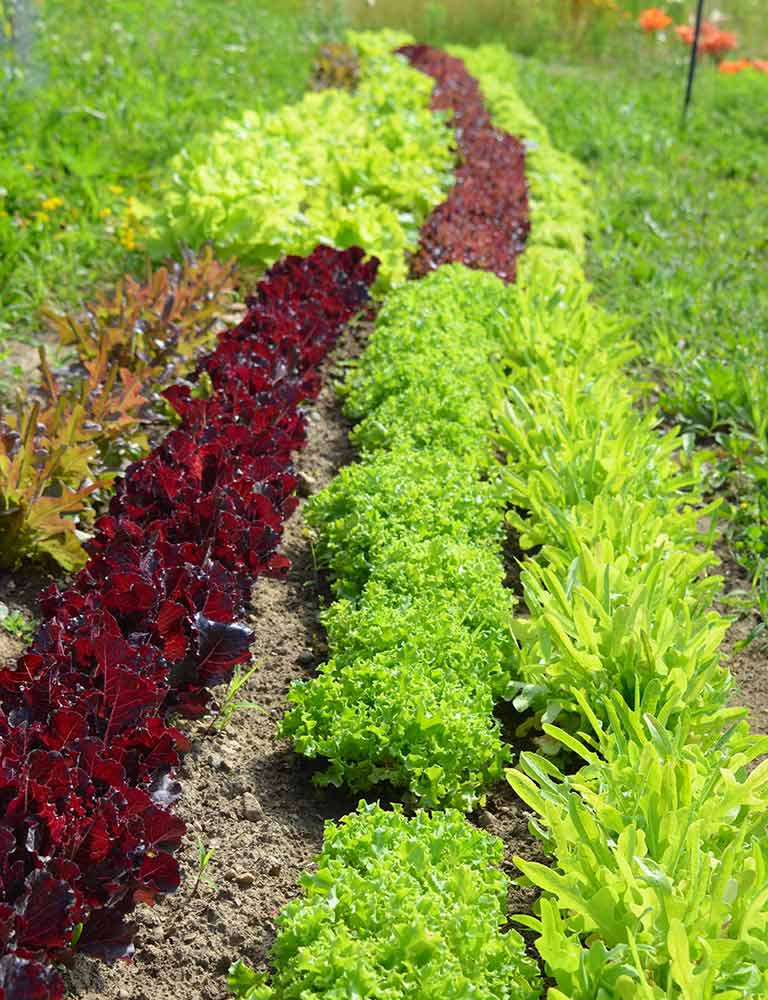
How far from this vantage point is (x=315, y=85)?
11406 millimetres

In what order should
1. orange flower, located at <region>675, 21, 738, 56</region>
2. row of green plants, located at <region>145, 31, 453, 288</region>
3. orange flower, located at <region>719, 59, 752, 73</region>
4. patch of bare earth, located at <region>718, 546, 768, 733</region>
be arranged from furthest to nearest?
orange flower, located at <region>719, 59, 752, 73</region> < orange flower, located at <region>675, 21, 738, 56</region> < row of green plants, located at <region>145, 31, 453, 288</region> < patch of bare earth, located at <region>718, 546, 768, 733</region>

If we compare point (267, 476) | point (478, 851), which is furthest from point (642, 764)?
point (267, 476)

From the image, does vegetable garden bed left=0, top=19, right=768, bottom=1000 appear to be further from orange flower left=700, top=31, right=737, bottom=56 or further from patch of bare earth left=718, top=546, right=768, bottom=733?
orange flower left=700, top=31, right=737, bottom=56

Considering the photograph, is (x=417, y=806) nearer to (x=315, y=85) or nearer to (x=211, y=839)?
(x=211, y=839)

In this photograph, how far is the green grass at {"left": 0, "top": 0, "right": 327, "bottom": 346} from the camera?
614cm

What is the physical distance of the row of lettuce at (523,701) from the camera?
7.52 feet

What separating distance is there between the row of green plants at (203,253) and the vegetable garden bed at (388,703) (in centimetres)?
9

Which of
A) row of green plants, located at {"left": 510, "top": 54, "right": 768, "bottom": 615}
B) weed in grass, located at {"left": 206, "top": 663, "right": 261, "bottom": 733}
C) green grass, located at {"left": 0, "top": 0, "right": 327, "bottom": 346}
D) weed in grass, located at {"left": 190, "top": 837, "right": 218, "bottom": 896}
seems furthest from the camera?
green grass, located at {"left": 0, "top": 0, "right": 327, "bottom": 346}

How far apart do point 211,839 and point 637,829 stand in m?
1.02

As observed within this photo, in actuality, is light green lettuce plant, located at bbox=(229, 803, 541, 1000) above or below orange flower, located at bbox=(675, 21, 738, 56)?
below

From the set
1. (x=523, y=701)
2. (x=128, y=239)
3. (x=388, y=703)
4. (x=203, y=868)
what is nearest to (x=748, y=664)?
(x=523, y=701)

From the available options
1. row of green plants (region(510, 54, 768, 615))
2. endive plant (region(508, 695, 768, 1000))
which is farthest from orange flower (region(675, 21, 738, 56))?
endive plant (region(508, 695, 768, 1000))

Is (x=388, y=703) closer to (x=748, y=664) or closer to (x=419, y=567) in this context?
(x=419, y=567)

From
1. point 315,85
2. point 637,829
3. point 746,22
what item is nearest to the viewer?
point 637,829
